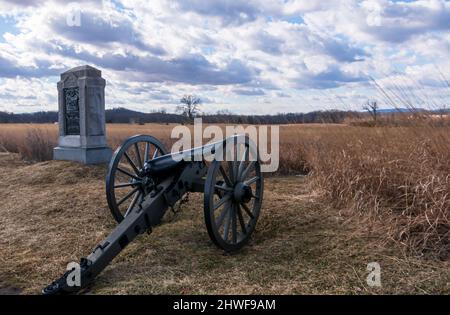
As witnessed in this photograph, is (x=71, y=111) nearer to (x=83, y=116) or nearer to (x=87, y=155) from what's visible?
(x=83, y=116)

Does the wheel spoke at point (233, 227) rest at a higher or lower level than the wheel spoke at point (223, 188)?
lower

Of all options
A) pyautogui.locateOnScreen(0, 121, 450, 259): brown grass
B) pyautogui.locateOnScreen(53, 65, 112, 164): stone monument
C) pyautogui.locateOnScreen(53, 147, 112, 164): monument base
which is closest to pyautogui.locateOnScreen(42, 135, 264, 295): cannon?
pyautogui.locateOnScreen(0, 121, 450, 259): brown grass

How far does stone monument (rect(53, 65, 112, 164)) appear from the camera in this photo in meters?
9.12

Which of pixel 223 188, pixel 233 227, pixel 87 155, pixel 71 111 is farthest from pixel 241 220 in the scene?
pixel 71 111

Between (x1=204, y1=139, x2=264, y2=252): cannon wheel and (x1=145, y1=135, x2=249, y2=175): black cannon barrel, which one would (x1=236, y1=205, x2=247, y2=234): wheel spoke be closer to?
(x1=204, y1=139, x2=264, y2=252): cannon wheel

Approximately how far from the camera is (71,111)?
31.5 ft

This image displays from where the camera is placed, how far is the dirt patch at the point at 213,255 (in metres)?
3.49

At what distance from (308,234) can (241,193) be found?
868 mm

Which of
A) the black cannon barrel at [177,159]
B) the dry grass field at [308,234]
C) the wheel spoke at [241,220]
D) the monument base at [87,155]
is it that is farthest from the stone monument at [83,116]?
the wheel spoke at [241,220]

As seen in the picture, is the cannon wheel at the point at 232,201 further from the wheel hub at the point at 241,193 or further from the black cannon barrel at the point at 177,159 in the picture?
the black cannon barrel at the point at 177,159

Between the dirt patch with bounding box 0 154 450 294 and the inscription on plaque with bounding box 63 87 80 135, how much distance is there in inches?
128

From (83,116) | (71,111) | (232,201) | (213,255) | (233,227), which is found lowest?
(213,255)

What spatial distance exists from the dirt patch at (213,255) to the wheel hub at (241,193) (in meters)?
0.51
